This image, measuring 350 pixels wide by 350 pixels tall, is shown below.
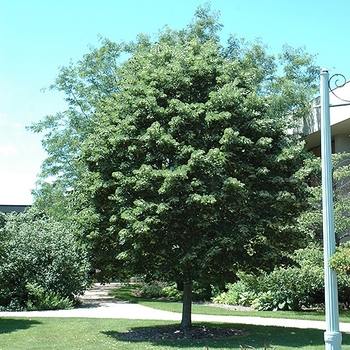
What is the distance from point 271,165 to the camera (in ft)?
44.3

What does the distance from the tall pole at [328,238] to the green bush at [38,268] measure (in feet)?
47.9

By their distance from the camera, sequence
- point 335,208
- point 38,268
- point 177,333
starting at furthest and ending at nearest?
point 38,268, point 335,208, point 177,333

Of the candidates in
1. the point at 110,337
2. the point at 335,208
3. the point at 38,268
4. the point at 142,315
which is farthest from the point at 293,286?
the point at 38,268

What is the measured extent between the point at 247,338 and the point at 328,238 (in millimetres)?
5435

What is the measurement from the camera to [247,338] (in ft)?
42.1

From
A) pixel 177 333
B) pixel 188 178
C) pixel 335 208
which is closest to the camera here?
pixel 188 178

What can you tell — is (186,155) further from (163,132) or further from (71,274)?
(71,274)

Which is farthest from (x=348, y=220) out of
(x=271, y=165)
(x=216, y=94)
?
(x=216, y=94)

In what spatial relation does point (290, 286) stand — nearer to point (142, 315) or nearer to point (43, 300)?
point (142, 315)

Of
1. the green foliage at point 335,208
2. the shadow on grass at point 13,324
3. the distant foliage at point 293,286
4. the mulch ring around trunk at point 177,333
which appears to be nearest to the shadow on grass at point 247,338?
the mulch ring around trunk at point 177,333

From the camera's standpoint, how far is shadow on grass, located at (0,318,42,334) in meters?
14.9

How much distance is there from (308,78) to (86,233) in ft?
63.4

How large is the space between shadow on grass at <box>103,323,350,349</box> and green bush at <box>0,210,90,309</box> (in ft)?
→ 26.9

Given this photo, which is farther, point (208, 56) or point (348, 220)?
point (348, 220)
